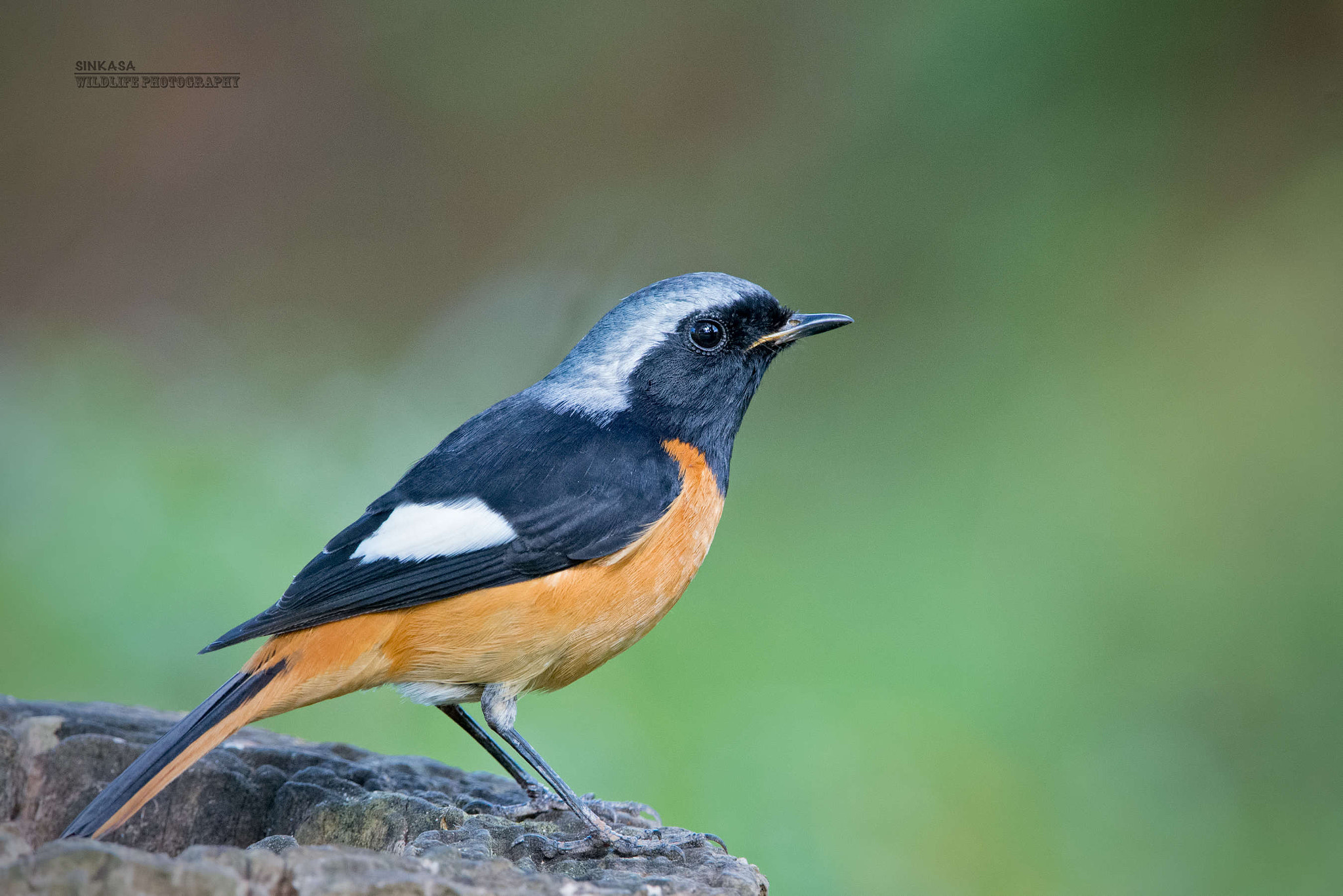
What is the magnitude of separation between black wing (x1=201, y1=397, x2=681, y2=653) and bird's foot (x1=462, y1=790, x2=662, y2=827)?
1.86 feet

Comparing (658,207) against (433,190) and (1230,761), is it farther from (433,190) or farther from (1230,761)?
(1230,761)

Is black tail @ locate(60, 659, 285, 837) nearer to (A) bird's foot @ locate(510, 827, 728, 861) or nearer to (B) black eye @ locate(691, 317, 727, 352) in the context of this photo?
(A) bird's foot @ locate(510, 827, 728, 861)

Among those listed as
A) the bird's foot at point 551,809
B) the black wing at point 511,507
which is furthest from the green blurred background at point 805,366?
the black wing at point 511,507

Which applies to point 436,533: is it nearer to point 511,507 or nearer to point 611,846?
point 511,507

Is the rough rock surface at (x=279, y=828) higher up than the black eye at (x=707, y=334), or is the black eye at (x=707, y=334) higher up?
Result: the black eye at (x=707, y=334)

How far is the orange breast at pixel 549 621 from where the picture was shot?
2502 millimetres

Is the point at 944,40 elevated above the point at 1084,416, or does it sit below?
above

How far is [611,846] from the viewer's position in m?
2.35

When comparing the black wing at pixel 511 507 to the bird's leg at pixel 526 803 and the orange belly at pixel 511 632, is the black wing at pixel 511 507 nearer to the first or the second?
the orange belly at pixel 511 632

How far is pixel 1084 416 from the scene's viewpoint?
187 inches

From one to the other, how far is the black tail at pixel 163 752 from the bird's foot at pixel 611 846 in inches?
26.5

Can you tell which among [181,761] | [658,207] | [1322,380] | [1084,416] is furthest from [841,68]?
[181,761]

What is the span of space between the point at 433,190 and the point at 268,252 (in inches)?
38.9

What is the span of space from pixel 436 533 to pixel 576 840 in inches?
30.9
